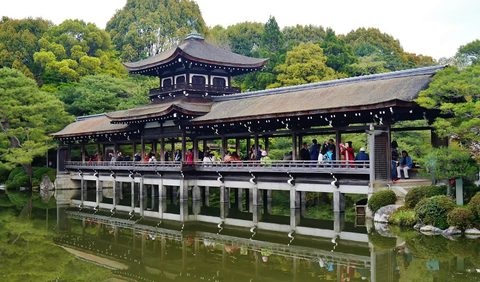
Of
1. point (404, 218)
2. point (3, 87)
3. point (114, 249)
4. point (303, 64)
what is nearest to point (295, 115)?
point (404, 218)

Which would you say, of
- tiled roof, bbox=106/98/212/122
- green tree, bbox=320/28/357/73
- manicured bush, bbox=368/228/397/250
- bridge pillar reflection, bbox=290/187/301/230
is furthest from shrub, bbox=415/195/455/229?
green tree, bbox=320/28/357/73

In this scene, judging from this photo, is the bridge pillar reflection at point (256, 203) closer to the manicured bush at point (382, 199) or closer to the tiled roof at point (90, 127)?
the manicured bush at point (382, 199)

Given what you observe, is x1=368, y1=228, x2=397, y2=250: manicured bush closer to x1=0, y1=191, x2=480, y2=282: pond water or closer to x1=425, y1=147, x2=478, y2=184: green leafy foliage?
x1=0, y1=191, x2=480, y2=282: pond water

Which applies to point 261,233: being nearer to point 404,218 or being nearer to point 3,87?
point 404,218

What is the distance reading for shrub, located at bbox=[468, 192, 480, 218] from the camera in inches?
664

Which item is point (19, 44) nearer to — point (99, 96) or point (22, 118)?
point (99, 96)

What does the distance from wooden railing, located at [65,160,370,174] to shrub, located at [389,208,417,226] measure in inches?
83.2

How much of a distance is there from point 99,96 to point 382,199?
34247mm

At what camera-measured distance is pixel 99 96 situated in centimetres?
4881

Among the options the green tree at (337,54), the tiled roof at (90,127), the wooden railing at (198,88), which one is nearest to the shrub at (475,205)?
the wooden railing at (198,88)

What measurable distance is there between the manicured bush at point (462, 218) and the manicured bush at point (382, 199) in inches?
129

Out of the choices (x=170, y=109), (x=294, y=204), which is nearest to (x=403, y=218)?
(x=294, y=204)

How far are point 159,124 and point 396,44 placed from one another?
48422 millimetres

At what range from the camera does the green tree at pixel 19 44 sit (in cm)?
6569
